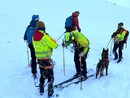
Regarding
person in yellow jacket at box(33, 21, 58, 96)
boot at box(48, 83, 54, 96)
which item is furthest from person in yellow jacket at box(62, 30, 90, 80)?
boot at box(48, 83, 54, 96)

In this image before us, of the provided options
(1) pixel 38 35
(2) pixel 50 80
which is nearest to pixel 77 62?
(2) pixel 50 80

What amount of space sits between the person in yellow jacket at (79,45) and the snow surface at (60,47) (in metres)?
0.51

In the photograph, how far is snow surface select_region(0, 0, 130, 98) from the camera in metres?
11.4

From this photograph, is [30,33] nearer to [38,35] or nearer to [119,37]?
[38,35]

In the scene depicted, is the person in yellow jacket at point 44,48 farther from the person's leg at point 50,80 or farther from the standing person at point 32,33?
the standing person at point 32,33

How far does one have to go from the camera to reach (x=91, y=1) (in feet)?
109

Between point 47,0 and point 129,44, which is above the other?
point 47,0

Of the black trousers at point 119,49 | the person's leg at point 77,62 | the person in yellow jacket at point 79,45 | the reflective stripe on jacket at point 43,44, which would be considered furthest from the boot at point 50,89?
the black trousers at point 119,49

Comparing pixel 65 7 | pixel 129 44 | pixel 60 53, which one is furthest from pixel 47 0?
pixel 60 53

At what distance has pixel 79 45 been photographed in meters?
11.5

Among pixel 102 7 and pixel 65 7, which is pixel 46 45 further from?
pixel 102 7

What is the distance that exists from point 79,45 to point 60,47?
5.76 meters

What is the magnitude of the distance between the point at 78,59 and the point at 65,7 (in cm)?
1744

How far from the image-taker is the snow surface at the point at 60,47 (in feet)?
37.3
